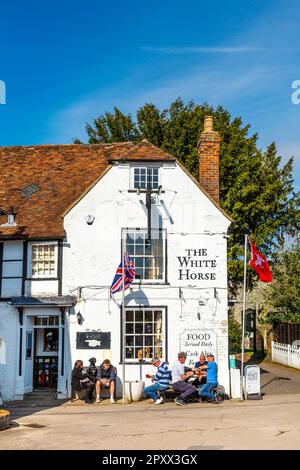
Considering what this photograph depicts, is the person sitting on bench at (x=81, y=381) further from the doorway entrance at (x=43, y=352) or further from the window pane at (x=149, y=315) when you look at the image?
the window pane at (x=149, y=315)

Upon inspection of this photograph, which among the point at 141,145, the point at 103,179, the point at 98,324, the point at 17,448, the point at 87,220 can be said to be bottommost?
the point at 17,448

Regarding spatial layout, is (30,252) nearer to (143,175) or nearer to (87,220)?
(87,220)

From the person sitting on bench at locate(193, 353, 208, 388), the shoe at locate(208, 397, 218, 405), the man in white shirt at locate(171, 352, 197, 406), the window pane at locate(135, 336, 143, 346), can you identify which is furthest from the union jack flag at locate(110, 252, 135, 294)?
the shoe at locate(208, 397, 218, 405)

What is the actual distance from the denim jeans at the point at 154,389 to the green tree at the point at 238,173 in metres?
14.6

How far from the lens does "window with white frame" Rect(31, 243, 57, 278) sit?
20953 millimetres

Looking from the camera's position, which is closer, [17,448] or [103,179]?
[17,448]

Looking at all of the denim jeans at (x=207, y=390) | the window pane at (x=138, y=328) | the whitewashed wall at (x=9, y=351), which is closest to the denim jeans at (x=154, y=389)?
the denim jeans at (x=207, y=390)

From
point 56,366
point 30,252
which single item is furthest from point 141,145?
point 56,366

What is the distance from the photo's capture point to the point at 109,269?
20.7 m

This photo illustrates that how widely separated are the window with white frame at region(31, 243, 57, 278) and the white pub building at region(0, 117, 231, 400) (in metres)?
0.04

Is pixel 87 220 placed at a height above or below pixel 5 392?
above

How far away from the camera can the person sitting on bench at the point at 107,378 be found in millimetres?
19062
